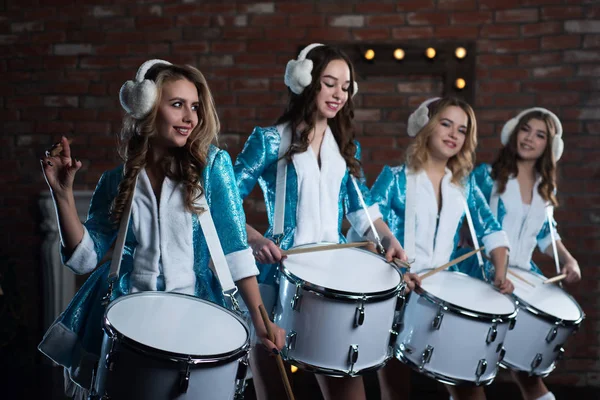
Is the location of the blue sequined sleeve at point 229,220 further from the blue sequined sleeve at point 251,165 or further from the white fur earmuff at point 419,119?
the white fur earmuff at point 419,119

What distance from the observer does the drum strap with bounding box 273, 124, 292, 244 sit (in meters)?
2.50

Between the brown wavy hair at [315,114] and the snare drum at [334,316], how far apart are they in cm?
52

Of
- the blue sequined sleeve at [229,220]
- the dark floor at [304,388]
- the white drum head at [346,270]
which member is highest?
the blue sequined sleeve at [229,220]

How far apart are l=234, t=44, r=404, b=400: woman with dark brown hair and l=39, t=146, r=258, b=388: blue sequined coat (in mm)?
430

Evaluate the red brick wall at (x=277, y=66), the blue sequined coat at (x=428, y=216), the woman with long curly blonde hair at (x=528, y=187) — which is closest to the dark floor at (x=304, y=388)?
the red brick wall at (x=277, y=66)

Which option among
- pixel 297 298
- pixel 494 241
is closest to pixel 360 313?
pixel 297 298

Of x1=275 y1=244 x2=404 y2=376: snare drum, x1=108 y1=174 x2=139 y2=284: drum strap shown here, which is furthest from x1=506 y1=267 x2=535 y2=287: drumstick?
x1=108 y1=174 x2=139 y2=284: drum strap

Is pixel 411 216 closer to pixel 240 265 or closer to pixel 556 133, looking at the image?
pixel 556 133

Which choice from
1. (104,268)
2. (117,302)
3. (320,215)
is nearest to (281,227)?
(320,215)

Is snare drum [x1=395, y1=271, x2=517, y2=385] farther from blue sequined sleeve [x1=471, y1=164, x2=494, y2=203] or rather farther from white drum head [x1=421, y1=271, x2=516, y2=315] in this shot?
blue sequined sleeve [x1=471, y1=164, x2=494, y2=203]

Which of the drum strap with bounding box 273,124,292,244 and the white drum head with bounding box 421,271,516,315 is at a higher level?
the drum strap with bounding box 273,124,292,244

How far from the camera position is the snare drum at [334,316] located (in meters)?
2.16

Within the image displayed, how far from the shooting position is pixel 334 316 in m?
2.16

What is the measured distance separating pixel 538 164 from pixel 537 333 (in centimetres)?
92
